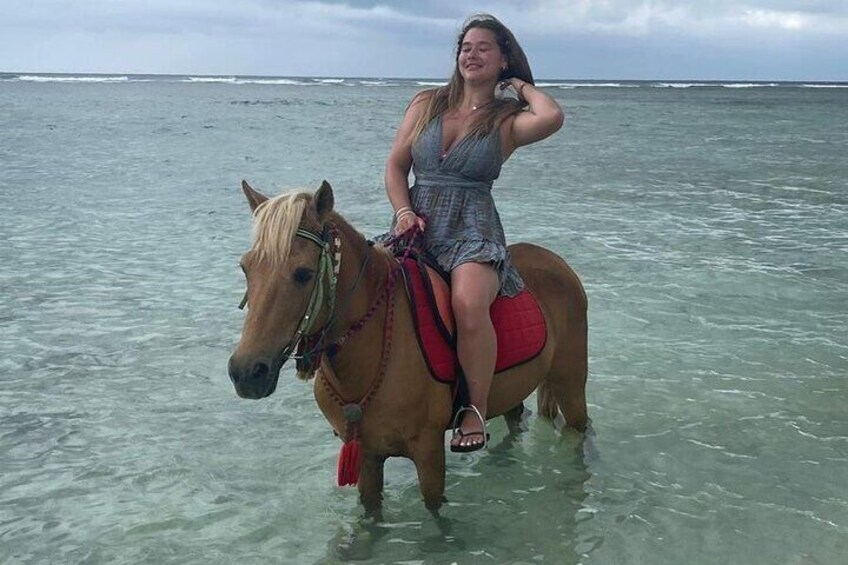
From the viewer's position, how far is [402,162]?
410 cm

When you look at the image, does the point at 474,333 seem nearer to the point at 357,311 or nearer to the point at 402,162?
the point at 357,311

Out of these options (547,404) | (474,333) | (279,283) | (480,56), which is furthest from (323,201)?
(547,404)

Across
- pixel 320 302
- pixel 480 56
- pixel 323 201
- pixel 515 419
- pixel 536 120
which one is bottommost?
pixel 515 419

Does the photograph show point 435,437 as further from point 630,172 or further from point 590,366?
point 630,172

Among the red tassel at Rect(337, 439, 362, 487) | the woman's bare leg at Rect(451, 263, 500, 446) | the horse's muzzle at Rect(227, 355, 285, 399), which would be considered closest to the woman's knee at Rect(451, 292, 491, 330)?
the woman's bare leg at Rect(451, 263, 500, 446)

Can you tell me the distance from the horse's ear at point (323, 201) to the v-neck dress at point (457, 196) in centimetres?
81

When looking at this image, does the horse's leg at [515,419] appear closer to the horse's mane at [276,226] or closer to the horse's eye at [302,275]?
the horse's eye at [302,275]

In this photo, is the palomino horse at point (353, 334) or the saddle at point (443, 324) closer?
the palomino horse at point (353, 334)

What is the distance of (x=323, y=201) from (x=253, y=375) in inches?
27.9

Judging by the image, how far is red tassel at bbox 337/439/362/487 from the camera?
11.7 ft

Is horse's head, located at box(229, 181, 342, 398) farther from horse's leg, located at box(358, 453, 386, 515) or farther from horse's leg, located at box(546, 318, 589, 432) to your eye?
horse's leg, located at box(546, 318, 589, 432)

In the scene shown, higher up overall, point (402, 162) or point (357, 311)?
point (402, 162)

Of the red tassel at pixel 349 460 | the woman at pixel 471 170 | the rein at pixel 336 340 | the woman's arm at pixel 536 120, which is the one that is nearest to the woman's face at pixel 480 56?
the woman at pixel 471 170

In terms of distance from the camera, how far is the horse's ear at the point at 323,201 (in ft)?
10.4
